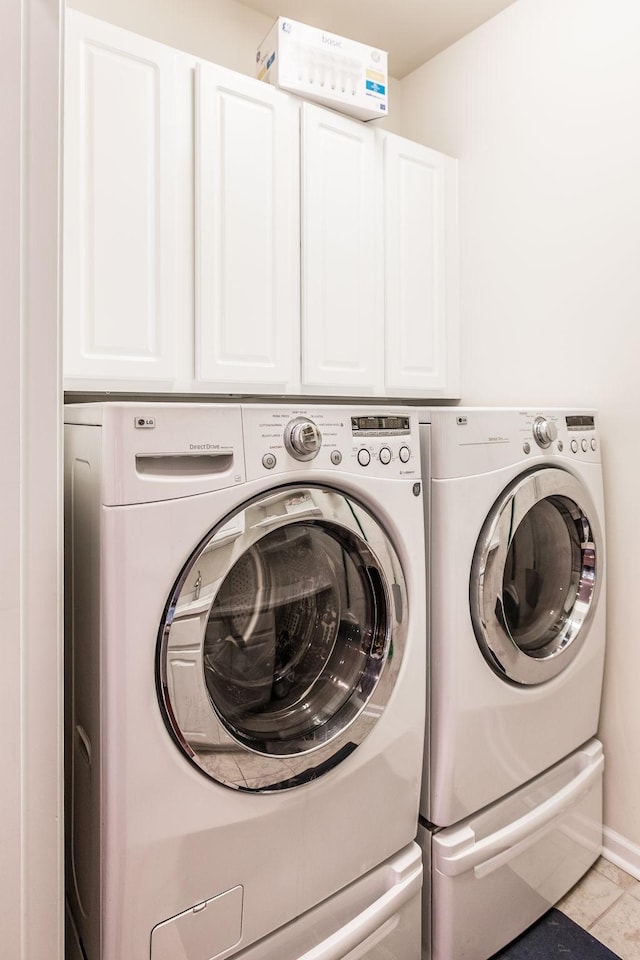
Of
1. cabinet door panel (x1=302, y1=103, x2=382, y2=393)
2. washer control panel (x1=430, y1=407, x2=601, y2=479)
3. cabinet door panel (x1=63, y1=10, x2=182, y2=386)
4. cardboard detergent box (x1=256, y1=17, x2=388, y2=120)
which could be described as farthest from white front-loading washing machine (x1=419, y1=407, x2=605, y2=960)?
cardboard detergent box (x1=256, y1=17, x2=388, y2=120)

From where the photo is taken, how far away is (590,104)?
1.81 metres

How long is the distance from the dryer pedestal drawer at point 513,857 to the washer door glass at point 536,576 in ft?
1.12

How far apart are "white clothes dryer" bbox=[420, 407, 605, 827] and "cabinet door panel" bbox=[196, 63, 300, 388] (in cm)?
64

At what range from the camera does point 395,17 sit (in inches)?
82.6

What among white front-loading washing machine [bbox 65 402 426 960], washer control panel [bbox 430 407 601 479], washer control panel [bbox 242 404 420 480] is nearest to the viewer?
white front-loading washing machine [bbox 65 402 426 960]

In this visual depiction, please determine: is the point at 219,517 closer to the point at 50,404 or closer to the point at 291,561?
the point at 291,561

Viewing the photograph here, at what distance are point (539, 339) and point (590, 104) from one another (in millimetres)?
692

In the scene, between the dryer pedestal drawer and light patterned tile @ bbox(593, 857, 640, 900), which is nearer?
the dryer pedestal drawer

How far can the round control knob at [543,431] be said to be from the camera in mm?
1518

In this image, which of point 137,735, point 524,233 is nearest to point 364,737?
point 137,735

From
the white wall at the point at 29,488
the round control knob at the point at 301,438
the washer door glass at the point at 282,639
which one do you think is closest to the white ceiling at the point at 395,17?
the white wall at the point at 29,488

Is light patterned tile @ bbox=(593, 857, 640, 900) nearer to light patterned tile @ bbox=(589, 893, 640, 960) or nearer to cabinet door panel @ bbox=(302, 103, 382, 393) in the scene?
light patterned tile @ bbox=(589, 893, 640, 960)

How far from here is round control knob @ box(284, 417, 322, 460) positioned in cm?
110

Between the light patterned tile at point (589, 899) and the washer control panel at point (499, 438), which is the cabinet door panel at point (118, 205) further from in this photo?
the light patterned tile at point (589, 899)
